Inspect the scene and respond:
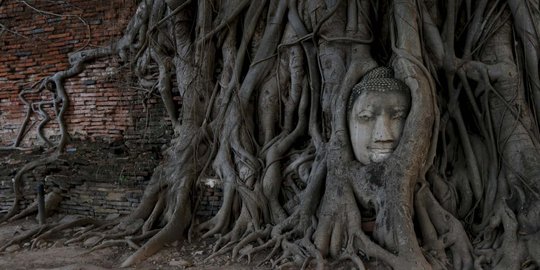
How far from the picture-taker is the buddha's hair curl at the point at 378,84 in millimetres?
3387

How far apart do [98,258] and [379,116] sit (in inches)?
103

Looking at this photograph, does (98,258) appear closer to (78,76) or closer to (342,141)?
(342,141)

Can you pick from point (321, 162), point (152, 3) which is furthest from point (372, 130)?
point (152, 3)

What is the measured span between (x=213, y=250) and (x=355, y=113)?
5.44 ft

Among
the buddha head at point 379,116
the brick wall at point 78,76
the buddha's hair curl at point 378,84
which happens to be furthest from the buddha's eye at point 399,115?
the brick wall at point 78,76

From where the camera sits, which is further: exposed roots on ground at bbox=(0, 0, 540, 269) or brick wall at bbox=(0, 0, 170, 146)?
brick wall at bbox=(0, 0, 170, 146)

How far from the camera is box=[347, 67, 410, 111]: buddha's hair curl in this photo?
3.39 metres

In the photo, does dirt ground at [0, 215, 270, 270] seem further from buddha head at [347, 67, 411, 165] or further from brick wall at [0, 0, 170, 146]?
brick wall at [0, 0, 170, 146]

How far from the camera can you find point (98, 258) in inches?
140

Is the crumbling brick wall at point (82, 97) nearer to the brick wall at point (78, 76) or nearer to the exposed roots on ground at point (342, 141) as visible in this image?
the brick wall at point (78, 76)

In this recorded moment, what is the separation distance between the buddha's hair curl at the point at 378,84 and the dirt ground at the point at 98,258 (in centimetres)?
157

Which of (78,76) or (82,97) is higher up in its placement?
(78,76)

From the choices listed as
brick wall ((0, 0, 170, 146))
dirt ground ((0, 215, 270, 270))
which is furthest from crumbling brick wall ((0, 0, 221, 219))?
dirt ground ((0, 215, 270, 270))

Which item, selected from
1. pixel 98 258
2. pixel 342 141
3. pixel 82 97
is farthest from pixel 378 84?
Result: pixel 82 97
